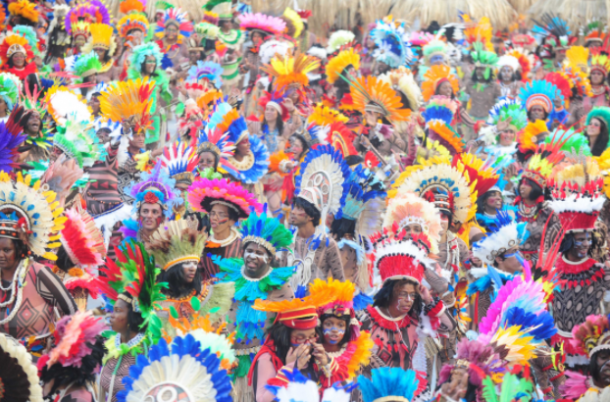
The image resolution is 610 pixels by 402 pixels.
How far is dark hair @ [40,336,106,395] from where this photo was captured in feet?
13.3

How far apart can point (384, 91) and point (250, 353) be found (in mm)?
5832

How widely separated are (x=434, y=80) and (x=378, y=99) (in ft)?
6.75

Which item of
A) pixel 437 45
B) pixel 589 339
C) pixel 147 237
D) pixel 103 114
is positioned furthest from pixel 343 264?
pixel 437 45

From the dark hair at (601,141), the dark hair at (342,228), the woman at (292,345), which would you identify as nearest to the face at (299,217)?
the dark hair at (342,228)

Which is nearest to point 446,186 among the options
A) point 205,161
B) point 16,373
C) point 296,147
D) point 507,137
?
point 296,147

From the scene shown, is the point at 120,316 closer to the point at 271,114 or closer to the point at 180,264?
the point at 180,264

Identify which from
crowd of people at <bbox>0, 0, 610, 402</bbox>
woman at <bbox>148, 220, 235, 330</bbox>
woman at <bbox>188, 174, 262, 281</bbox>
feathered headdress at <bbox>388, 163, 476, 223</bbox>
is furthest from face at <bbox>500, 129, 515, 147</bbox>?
woman at <bbox>148, 220, 235, 330</bbox>

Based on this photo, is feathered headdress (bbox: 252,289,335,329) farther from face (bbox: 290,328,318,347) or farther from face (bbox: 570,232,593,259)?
face (bbox: 570,232,593,259)

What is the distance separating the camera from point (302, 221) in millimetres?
6680

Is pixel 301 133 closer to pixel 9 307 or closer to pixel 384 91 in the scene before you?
pixel 384 91

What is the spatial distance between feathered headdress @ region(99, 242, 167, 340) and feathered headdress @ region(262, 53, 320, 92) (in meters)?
6.44

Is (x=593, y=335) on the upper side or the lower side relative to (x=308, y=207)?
lower

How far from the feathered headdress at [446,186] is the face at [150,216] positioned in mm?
2239

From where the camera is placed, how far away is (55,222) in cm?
472
